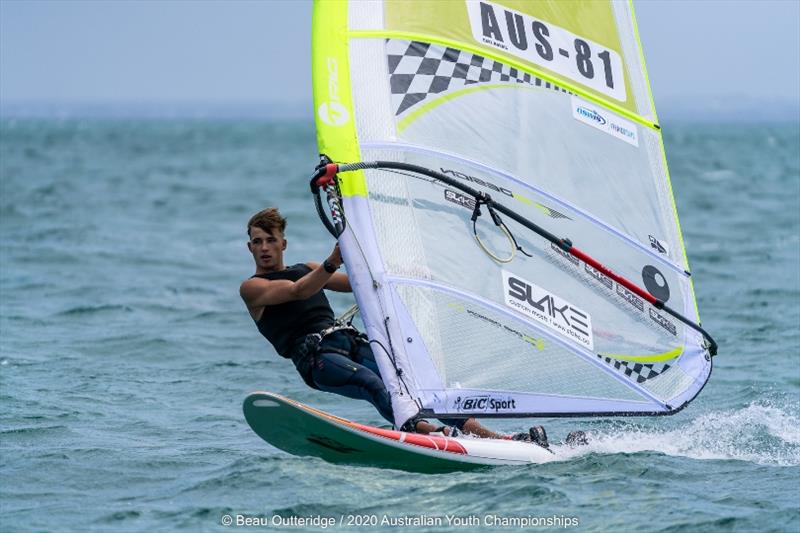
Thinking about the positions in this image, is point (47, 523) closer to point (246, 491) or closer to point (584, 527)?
point (246, 491)

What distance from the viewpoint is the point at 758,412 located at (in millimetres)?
8445

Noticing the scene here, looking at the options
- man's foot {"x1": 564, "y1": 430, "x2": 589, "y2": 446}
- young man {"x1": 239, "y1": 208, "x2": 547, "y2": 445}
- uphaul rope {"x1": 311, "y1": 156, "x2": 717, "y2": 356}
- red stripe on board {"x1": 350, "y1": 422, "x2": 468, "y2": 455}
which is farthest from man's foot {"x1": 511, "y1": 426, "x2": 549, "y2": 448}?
uphaul rope {"x1": 311, "y1": 156, "x2": 717, "y2": 356}

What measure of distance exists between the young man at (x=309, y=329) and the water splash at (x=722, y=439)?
2.15ft

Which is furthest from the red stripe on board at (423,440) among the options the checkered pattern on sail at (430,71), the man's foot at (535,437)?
the checkered pattern on sail at (430,71)

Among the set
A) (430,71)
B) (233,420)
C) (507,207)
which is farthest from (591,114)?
(233,420)

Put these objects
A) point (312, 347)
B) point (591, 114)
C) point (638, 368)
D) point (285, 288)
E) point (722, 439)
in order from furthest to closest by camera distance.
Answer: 1. point (722, 439)
2. point (591, 114)
3. point (638, 368)
4. point (312, 347)
5. point (285, 288)

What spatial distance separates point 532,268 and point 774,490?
5.61 ft

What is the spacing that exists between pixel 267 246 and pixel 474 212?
4.03ft

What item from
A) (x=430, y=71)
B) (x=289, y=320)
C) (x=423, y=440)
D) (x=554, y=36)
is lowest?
(x=423, y=440)

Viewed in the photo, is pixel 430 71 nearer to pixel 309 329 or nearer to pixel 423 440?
pixel 309 329

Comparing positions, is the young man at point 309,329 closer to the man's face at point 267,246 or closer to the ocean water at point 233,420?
the man's face at point 267,246

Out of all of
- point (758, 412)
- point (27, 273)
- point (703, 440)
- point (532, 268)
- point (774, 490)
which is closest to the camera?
point (774, 490)

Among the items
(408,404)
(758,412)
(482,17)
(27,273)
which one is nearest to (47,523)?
(408,404)

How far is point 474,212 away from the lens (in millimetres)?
6738
